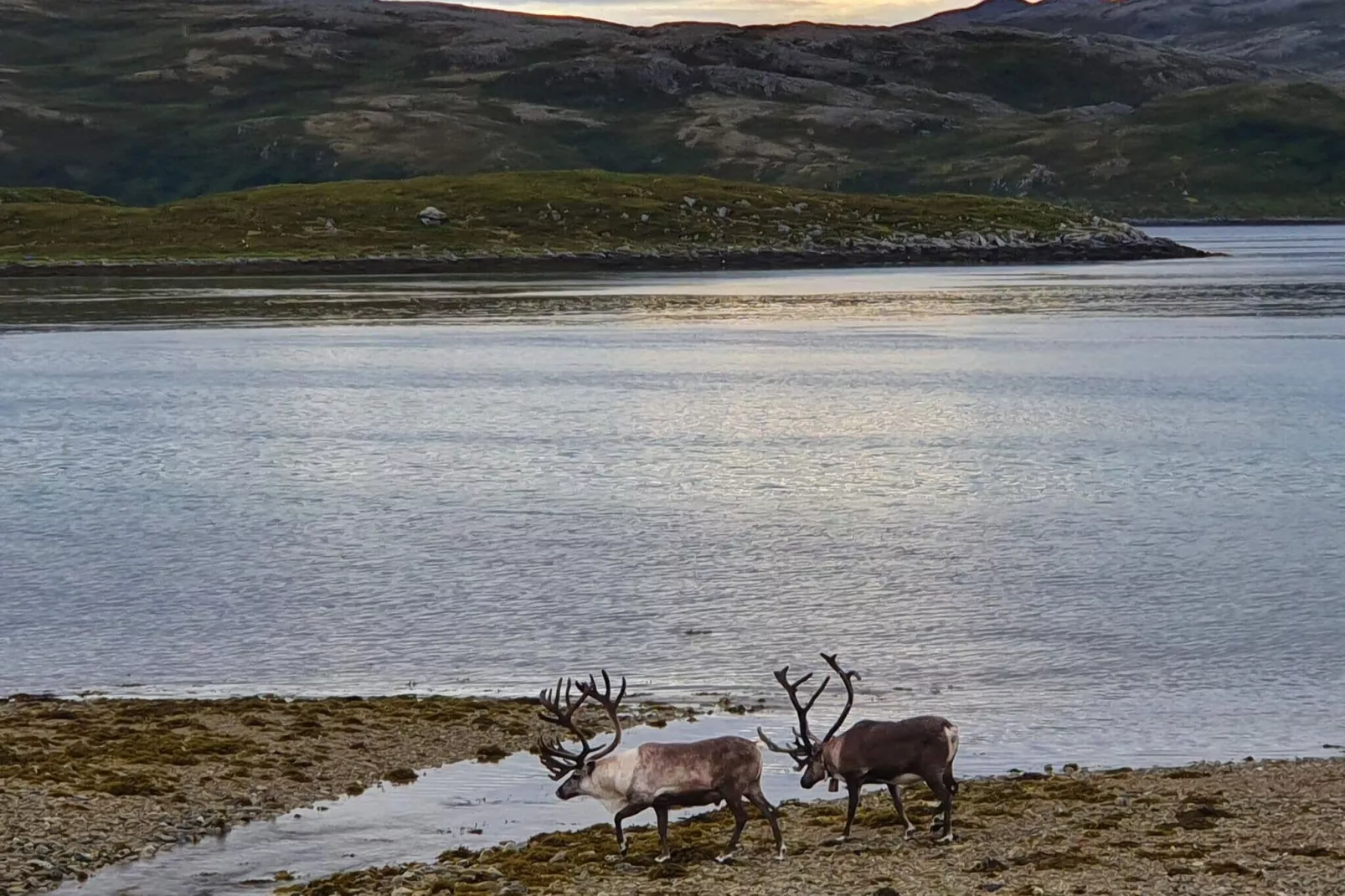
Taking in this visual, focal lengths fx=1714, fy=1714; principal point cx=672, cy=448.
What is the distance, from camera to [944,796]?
20.1 m

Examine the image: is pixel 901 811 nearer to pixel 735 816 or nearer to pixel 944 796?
pixel 944 796

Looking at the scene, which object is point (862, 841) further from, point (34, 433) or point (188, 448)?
point (34, 433)

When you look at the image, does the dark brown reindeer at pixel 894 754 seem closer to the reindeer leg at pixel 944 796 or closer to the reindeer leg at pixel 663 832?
A: the reindeer leg at pixel 944 796

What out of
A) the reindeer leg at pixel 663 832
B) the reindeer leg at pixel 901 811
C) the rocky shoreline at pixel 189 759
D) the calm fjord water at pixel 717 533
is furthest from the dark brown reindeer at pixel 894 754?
the rocky shoreline at pixel 189 759

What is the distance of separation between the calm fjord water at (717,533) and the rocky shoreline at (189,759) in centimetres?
247

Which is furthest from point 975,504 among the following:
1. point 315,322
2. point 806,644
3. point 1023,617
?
point 315,322

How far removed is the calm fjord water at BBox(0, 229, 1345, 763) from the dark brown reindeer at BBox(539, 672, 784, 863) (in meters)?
7.73

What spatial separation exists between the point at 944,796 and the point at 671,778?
128 inches

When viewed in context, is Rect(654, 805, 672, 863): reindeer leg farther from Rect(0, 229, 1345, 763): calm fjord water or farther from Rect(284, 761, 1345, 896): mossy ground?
Rect(0, 229, 1345, 763): calm fjord water

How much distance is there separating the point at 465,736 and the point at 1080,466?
3848 centimetres

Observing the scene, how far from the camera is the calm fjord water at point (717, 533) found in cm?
3200

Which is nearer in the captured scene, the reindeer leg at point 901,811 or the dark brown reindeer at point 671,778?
the dark brown reindeer at point 671,778

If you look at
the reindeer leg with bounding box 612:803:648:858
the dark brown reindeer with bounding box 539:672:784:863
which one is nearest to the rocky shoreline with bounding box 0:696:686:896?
the dark brown reindeer with bounding box 539:672:784:863

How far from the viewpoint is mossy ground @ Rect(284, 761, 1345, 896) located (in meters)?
18.3
